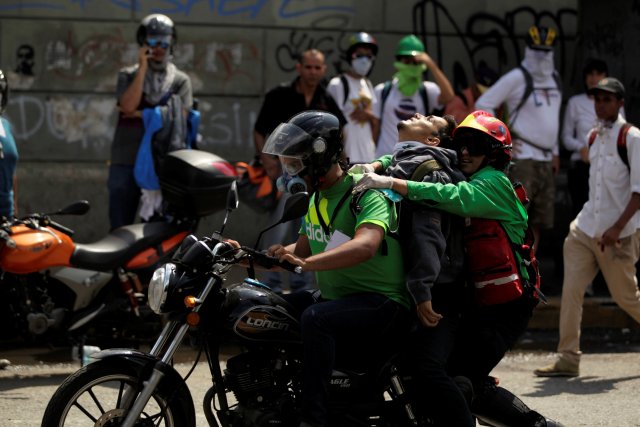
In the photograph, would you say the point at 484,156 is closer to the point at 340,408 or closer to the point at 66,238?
the point at 340,408

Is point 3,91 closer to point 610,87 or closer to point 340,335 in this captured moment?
point 340,335

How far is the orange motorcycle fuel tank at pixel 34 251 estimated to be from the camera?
7.59 meters

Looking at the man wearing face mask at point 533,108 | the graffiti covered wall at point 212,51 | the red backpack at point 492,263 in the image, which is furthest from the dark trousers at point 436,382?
the graffiti covered wall at point 212,51

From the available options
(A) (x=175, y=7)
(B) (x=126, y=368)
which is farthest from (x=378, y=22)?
(B) (x=126, y=368)

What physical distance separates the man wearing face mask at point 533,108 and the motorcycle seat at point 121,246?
297 centimetres

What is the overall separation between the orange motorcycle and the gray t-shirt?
901mm

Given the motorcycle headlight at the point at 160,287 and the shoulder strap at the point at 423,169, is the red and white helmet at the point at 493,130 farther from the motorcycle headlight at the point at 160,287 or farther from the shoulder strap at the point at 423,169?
the motorcycle headlight at the point at 160,287

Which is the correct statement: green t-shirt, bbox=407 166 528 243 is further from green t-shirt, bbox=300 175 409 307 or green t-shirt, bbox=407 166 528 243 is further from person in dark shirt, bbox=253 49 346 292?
person in dark shirt, bbox=253 49 346 292

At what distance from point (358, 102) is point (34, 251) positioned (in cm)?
313

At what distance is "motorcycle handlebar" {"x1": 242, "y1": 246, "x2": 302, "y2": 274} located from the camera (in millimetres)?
5098

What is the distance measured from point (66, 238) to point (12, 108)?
3.72 meters

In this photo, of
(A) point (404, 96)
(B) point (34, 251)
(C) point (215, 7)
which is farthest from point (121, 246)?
(C) point (215, 7)

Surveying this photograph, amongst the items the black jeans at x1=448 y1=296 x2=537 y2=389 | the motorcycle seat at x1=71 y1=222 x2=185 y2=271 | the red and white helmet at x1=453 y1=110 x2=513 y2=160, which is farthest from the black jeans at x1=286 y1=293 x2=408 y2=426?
the motorcycle seat at x1=71 y1=222 x2=185 y2=271

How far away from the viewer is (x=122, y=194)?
9.05 metres
